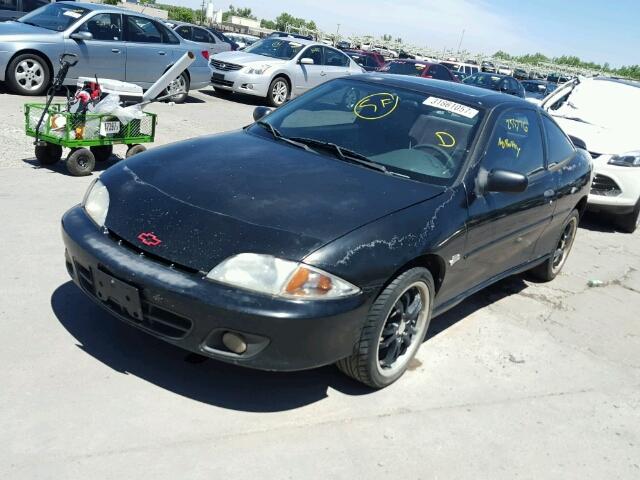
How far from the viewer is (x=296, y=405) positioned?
330 centimetres

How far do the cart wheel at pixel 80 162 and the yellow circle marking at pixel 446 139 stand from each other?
3.97m

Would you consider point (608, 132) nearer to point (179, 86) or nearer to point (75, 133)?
point (75, 133)

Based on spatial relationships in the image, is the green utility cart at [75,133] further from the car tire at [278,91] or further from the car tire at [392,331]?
the car tire at [278,91]

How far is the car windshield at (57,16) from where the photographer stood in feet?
35.8

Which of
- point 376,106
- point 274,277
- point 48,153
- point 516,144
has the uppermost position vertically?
point 376,106

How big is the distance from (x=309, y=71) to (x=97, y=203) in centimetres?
1202

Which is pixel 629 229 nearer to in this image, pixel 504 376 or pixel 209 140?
pixel 504 376

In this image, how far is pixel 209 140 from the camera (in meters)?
4.25

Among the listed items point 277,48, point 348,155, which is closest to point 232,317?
point 348,155

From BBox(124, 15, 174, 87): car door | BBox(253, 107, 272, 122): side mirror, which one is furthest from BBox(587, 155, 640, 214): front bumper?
BBox(124, 15, 174, 87): car door

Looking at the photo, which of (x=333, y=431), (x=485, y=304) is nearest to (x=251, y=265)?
(x=333, y=431)

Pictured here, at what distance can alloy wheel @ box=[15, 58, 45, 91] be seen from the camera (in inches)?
410

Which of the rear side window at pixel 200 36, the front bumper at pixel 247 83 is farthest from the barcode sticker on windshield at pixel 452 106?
the rear side window at pixel 200 36

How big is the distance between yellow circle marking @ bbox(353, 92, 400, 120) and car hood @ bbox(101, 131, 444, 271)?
1.86 feet
